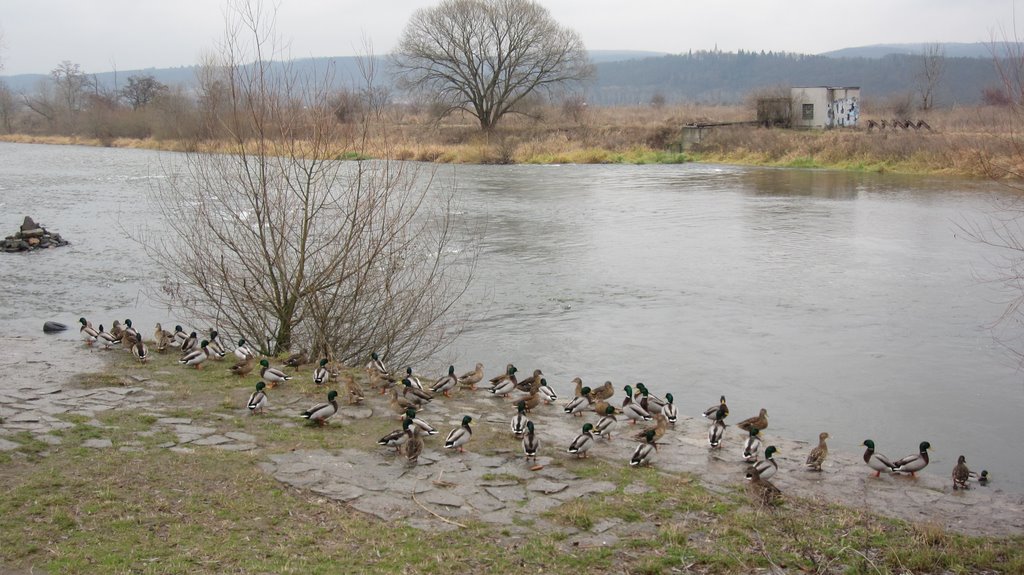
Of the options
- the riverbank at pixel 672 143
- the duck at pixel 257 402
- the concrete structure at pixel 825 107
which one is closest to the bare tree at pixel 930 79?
the riverbank at pixel 672 143

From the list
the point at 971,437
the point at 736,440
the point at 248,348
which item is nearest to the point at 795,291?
the point at 971,437

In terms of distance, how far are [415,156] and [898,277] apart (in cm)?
3245

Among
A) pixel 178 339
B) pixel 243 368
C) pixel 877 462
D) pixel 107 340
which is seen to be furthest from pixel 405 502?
pixel 107 340

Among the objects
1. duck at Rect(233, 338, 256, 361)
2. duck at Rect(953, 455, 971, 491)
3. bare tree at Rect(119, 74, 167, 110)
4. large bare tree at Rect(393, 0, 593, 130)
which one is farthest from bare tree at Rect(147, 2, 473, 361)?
bare tree at Rect(119, 74, 167, 110)

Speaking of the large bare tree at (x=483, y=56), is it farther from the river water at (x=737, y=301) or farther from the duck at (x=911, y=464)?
the duck at (x=911, y=464)

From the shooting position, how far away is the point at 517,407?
9953 millimetres

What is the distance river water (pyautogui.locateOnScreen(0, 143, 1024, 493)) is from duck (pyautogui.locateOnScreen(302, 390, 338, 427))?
3751mm

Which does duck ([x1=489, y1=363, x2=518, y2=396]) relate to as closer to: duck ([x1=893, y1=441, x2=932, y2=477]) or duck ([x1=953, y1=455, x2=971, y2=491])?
duck ([x1=893, y1=441, x2=932, y2=477])

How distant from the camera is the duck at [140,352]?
11.5 metres

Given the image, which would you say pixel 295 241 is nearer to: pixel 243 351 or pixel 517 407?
pixel 243 351

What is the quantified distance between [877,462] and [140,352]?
9156 millimetres

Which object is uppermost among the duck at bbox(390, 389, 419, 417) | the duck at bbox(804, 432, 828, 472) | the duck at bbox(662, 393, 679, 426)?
the duck at bbox(390, 389, 419, 417)

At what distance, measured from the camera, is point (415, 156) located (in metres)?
47.5

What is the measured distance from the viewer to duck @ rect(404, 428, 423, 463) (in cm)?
810
